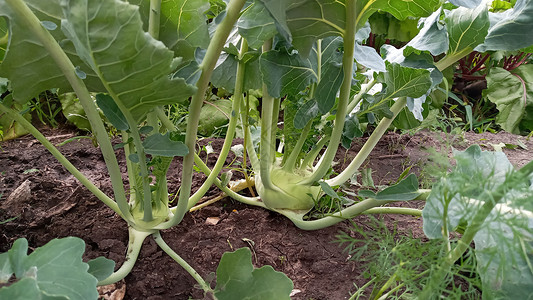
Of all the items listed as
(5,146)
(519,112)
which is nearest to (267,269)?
(5,146)

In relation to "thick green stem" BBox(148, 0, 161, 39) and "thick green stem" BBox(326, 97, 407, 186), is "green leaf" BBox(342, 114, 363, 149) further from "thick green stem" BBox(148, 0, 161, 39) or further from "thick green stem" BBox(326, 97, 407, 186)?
"thick green stem" BBox(148, 0, 161, 39)

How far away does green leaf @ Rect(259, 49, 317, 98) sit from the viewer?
905 mm

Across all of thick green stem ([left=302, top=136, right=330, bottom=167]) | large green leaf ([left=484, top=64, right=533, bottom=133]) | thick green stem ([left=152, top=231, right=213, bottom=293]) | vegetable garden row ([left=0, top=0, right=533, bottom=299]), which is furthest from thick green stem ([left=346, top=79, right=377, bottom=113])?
large green leaf ([left=484, top=64, right=533, bottom=133])

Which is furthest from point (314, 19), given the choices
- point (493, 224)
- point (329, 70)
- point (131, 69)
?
point (493, 224)

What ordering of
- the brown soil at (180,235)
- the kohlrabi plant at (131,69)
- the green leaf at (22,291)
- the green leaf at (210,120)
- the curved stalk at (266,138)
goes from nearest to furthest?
1. the green leaf at (22,291)
2. the kohlrabi plant at (131,69)
3. the brown soil at (180,235)
4. the curved stalk at (266,138)
5. the green leaf at (210,120)

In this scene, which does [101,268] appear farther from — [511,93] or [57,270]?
[511,93]

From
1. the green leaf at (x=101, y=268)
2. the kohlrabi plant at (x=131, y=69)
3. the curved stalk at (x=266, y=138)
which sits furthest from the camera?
the curved stalk at (x=266, y=138)

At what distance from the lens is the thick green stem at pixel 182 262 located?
2.67 feet

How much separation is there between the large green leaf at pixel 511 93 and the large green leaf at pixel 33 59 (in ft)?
6.97

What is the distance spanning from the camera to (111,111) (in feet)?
2.34

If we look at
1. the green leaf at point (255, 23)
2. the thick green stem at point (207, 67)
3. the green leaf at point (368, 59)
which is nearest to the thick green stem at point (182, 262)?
the thick green stem at point (207, 67)

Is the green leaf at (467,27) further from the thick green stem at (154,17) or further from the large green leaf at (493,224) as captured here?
the thick green stem at (154,17)

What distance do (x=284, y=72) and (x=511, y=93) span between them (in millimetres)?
1909

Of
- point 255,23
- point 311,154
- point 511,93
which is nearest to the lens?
point 255,23
